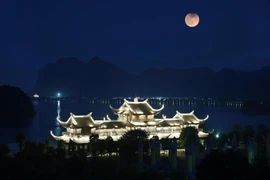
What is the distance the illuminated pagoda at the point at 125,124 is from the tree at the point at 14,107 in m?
30.6

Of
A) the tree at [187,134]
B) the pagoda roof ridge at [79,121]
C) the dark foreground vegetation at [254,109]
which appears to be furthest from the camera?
the dark foreground vegetation at [254,109]

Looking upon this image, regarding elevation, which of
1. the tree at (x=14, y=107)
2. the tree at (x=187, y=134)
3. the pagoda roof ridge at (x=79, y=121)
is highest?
the tree at (x=14, y=107)

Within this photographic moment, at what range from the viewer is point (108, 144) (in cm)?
1941

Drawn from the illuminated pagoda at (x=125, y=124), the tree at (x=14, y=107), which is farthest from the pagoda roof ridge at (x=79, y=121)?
the tree at (x=14, y=107)

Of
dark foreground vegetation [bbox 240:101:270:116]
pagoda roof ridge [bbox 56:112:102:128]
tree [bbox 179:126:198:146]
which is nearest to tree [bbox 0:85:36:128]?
pagoda roof ridge [bbox 56:112:102:128]

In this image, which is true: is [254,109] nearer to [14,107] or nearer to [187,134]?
[14,107]

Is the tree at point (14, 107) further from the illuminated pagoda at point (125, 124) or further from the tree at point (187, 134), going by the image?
the tree at point (187, 134)

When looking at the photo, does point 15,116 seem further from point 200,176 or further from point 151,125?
point 200,176

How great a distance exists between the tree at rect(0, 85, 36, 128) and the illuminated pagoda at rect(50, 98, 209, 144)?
1204 inches

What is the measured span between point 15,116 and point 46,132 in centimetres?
1683

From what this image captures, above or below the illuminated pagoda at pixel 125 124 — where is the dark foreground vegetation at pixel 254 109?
above

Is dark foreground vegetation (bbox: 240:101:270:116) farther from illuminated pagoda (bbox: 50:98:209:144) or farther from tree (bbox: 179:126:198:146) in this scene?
tree (bbox: 179:126:198:146)

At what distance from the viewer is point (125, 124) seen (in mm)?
25109

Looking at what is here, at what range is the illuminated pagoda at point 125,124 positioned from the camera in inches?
922
